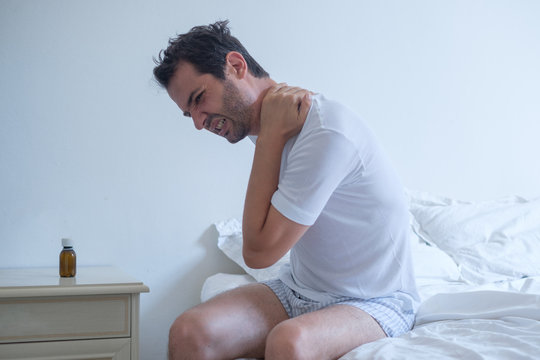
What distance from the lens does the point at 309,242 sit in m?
1.20

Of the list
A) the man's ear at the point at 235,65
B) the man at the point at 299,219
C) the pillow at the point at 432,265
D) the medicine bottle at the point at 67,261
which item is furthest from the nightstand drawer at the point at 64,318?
the pillow at the point at 432,265

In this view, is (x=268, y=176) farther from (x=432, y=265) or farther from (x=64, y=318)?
(x=432, y=265)

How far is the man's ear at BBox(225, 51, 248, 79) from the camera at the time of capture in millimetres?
1237

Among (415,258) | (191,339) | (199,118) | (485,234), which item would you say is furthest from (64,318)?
(485,234)

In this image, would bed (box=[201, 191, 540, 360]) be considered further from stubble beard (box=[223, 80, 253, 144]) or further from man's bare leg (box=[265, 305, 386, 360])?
stubble beard (box=[223, 80, 253, 144])

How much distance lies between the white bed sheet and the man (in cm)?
6

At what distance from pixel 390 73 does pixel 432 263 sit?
91cm

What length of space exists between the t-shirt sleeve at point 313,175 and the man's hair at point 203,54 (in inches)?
12.2

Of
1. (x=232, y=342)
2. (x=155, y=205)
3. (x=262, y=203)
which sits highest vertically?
(x=262, y=203)

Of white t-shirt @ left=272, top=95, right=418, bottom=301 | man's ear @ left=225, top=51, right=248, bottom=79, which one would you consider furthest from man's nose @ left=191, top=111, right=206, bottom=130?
white t-shirt @ left=272, top=95, right=418, bottom=301

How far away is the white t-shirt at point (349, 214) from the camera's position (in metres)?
1.06

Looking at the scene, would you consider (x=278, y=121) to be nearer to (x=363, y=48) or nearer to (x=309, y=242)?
(x=309, y=242)

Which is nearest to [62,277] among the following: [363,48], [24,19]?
[24,19]

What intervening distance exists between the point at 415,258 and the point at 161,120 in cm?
102
